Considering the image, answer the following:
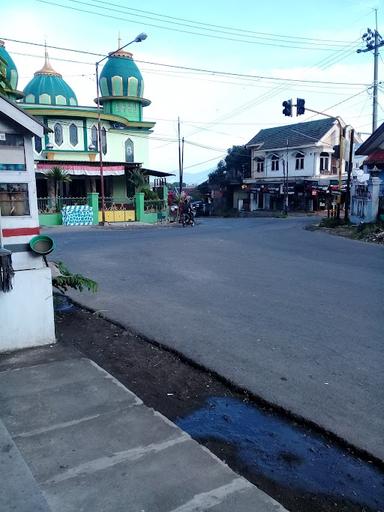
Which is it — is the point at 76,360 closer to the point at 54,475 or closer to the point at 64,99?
the point at 54,475

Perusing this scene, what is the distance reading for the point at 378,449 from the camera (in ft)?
10.7

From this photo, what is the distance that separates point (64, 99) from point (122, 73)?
483 cm

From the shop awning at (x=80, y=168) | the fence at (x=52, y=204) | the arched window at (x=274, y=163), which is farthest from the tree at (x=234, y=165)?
the fence at (x=52, y=204)

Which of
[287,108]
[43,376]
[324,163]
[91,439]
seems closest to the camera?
[91,439]

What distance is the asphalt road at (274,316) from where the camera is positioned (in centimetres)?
412

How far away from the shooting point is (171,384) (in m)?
4.43

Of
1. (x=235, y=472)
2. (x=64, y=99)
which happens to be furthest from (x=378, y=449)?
(x=64, y=99)

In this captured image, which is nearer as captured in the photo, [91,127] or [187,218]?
[187,218]

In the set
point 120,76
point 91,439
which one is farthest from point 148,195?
point 91,439

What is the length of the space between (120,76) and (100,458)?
3407cm

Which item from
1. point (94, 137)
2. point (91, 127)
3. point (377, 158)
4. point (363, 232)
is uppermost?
point (91, 127)

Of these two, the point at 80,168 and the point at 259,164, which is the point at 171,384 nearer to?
the point at 80,168

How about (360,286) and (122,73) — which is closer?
(360,286)

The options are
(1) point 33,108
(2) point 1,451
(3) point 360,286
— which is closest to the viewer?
(2) point 1,451
